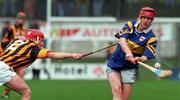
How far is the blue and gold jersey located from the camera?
494 inches

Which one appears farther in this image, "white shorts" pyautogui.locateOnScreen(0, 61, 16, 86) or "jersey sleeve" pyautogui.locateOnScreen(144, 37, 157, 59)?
"jersey sleeve" pyautogui.locateOnScreen(144, 37, 157, 59)

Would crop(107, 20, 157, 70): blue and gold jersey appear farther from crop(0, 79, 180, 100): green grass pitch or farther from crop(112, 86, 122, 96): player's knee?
crop(0, 79, 180, 100): green grass pitch

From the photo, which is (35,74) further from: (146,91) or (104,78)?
(146,91)

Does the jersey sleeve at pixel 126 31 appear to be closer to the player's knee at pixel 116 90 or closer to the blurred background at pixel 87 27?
the player's knee at pixel 116 90

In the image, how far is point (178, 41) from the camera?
98.0ft

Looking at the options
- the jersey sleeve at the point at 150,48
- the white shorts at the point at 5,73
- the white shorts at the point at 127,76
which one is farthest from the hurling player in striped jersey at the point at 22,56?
the jersey sleeve at the point at 150,48

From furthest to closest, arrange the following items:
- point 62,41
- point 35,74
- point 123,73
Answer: point 62,41 → point 35,74 → point 123,73

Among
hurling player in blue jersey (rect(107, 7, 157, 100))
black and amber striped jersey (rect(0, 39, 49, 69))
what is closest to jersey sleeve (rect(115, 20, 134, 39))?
hurling player in blue jersey (rect(107, 7, 157, 100))

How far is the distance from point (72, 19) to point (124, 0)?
88.1 inches

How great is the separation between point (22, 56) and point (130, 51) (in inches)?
69.5

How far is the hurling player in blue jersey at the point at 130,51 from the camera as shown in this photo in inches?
486

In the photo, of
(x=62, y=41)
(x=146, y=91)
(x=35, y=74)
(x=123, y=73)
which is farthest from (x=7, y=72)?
(x=62, y=41)

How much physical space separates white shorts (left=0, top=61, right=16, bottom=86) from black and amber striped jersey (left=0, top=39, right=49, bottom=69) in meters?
0.15

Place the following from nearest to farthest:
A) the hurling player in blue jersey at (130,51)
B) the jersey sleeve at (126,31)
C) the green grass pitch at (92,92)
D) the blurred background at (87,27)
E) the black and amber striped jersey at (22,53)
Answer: the black and amber striped jersey at (22,53) → the hurling player in blue jersey at (130,51) → the jersey sleeve at (126,31) → the green grass pitch at (92,92) → the blurred background at (87,27)
